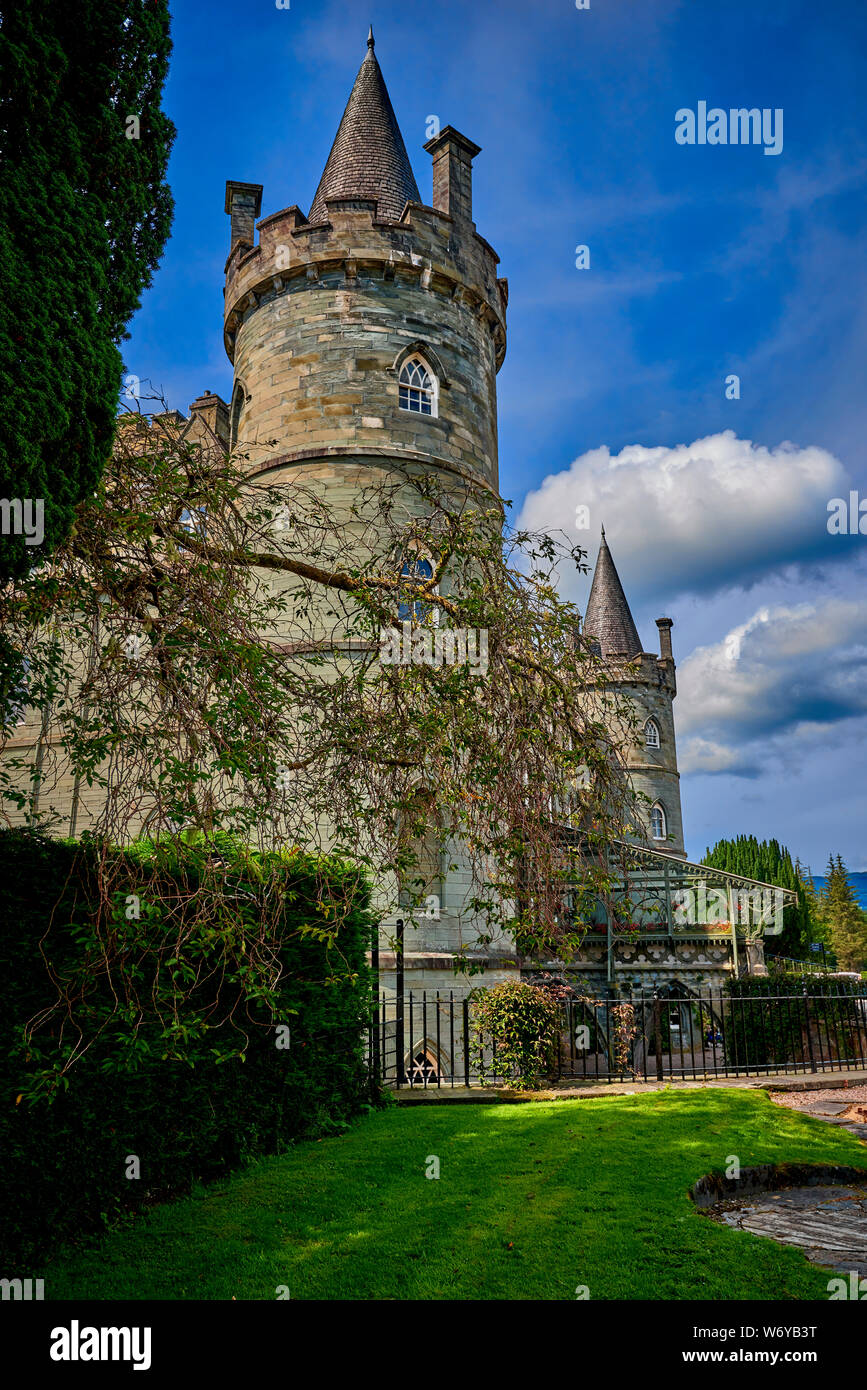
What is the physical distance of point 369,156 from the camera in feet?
59.8

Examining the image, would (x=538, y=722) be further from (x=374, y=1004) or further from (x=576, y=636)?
(x=374, y=1004)

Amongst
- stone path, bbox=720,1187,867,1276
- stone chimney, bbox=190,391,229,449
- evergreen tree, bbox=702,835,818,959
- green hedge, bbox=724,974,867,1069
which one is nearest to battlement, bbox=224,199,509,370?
stone chimney, bbox=190,391,229,449

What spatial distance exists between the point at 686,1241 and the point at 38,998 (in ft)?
14.3

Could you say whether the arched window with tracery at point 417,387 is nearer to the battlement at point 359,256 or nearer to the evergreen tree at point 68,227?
the battlement at point 359,256

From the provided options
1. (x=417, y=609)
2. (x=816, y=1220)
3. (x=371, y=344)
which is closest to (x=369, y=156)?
(x=371, y=344)

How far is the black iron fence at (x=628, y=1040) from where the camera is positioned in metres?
11.7

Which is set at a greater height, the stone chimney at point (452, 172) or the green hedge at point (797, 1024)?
the stone chimney at point (452, 172)

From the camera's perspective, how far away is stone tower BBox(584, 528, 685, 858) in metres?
37.8

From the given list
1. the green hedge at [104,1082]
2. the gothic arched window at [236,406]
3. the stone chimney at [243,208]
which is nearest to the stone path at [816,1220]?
the green hedge at [104,1082]

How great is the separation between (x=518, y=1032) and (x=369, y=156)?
1723cm

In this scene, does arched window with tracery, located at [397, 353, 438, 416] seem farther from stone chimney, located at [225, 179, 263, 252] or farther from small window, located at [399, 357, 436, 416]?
stone chimney, located at [225, 179, 263, 252]

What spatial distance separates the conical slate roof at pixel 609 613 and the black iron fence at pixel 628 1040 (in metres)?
24.5

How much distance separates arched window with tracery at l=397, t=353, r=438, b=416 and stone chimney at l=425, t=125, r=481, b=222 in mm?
3140

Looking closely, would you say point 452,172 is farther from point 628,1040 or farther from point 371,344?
point 628,1040
